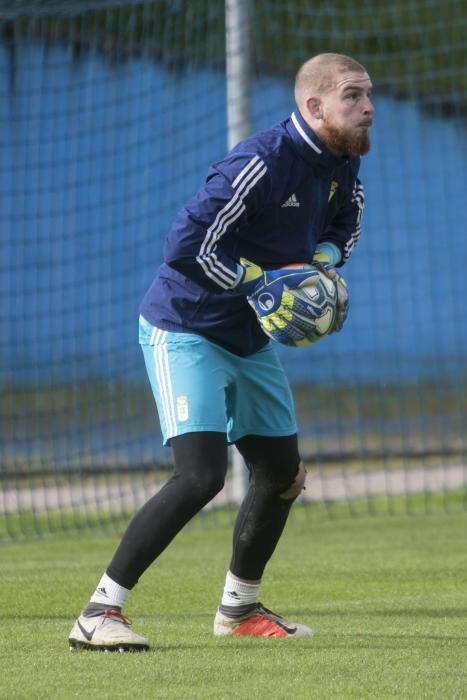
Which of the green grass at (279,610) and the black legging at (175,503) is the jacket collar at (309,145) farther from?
the green grass at (279,610)

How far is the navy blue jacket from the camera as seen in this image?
4488mm

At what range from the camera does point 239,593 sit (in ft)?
16.3

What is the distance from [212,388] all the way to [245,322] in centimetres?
27

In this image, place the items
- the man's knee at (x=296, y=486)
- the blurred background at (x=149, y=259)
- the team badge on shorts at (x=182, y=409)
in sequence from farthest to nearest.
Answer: the blurred background at (x=149, y=259) < the man's knee at (x=296, y=486) < the team badge on shorts at (x=182, y=409)

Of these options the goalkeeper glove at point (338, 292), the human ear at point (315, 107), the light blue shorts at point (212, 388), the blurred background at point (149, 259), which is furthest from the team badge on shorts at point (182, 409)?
the blurred background at point (149, 259)

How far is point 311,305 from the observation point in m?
4.53

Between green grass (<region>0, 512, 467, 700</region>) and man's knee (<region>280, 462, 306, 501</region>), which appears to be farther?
man's knee (<region>280, 462, 306, 501</region>)

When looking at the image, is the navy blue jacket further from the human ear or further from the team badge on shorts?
the team badge on shorts

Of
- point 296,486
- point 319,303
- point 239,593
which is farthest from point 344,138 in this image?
point 239,593

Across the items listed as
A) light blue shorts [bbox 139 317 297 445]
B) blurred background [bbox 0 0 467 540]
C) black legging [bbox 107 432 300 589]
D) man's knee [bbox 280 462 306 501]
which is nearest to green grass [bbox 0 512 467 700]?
black legging [bbox 107 432 300 589]

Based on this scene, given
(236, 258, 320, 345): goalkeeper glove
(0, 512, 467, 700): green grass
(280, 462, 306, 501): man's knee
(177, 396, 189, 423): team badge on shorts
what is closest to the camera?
(0, 512, 467, 700): green grass

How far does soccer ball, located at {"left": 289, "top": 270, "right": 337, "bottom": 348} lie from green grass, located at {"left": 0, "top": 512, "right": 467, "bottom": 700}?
99cm

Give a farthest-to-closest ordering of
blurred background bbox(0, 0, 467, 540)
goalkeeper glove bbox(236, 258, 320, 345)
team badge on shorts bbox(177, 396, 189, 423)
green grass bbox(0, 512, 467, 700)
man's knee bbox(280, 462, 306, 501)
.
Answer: blurred background bbox(0, 0, 467, 540) < man's knee bbox(280, 462, 306, 501) < team badge on shorts bbox(177, 396, 189, 423) < goalkeeper glove bbox(236, 258, 320, 345) < green grass bbox(0, 512, 467, 700)

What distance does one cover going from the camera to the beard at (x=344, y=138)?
463cm
